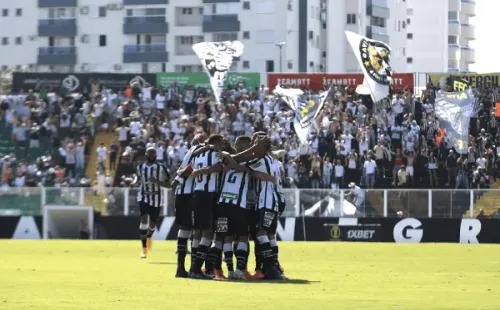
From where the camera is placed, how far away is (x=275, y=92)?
51750 millimetres

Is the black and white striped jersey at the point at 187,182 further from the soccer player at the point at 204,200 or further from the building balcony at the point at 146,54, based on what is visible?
the building balcony at the point at 146,54

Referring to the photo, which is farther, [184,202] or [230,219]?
[184,202]

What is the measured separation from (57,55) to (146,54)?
7.65 m

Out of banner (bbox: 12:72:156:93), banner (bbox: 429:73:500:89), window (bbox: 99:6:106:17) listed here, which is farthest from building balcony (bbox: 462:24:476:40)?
banner (bbox: 429:73:500:89)

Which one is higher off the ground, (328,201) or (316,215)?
(328,201)

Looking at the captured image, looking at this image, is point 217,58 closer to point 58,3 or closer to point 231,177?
point 231,177

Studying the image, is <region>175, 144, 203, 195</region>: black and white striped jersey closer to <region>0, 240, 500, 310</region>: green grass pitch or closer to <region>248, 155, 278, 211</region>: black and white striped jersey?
<region>248, 155, 278, 211</region>: black and white striped jersey

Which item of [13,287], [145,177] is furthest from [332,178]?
[13,287]

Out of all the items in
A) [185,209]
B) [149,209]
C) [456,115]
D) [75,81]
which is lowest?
[149,209]

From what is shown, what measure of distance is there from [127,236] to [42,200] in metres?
3.17

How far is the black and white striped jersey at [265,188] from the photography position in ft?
64.2

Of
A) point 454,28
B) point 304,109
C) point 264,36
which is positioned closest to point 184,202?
point 304,109

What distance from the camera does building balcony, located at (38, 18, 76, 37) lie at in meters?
105

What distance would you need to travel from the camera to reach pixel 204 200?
19672 mm
